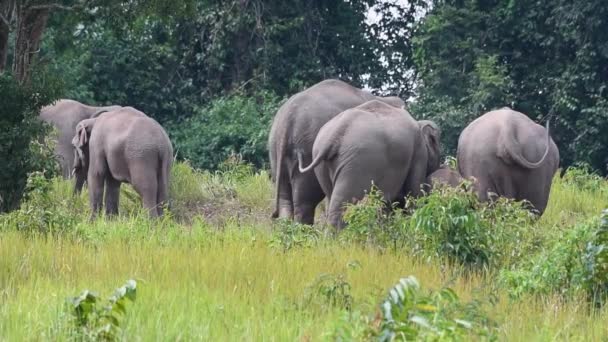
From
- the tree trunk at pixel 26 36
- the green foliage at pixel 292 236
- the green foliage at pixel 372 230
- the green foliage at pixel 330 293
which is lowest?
the green foliage at pixel 292 236

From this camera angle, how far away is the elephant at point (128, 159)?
13805 mm

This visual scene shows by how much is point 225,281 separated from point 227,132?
1493 cm

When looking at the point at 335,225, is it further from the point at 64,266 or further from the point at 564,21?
the point at 564,21

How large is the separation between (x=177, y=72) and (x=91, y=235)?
1574 cm

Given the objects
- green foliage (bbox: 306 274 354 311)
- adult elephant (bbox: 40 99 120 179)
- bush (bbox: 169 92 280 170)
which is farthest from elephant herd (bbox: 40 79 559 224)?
bush (bbox: 169 92 280 170)

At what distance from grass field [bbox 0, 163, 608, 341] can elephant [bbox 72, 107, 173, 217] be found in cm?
274

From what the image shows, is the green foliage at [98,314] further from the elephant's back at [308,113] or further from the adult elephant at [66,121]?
the adult elephant at [66,121]

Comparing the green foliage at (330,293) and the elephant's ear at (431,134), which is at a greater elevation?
the elephant's ear at (431,134)

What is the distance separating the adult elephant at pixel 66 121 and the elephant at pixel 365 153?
6527mm

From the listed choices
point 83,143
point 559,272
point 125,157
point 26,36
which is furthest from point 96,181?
point 559,272

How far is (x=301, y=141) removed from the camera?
40.6 ft

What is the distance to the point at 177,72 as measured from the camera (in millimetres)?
24922

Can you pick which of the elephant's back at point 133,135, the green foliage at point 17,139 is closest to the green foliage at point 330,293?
the green foliage at point 17,139

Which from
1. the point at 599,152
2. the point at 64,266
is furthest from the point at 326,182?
the point at 599,152
